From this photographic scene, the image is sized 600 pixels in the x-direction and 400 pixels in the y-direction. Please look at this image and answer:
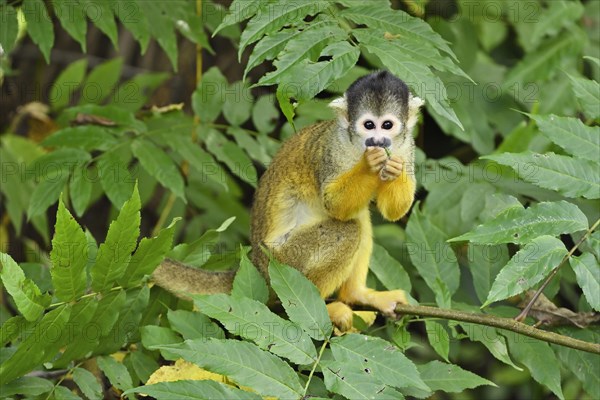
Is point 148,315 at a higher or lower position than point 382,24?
lower

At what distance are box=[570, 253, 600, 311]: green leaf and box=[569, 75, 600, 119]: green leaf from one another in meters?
0.58

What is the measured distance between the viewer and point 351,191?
2.79 m

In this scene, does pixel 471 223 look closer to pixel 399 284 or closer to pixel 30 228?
pixel 399 284

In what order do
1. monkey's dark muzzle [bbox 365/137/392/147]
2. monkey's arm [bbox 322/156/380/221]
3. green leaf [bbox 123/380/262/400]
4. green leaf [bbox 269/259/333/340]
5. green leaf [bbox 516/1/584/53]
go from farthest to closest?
green leaf [bbox 516/1/584/53]
monkey's arm [bbox 322/156/380/221]
monkey's dark muzzle [bbox 365/137/392/147]
green leaf [bbox 269/259/333/340]
green leaf [bbox 123/380/262/400]

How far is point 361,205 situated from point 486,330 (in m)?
0.63

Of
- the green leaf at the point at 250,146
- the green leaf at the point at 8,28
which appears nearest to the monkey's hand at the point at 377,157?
the green leaf at the point at 250,146

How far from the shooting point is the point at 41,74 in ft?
16.7

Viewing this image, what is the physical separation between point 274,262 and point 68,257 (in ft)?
1.88

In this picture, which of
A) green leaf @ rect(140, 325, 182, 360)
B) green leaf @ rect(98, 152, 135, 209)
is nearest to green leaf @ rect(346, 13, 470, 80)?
green leaf @ rect(140, 325, 182, 360)

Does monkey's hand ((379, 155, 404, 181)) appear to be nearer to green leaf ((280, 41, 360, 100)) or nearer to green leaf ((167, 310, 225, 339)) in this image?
green leaf ((280, 41, 360, 100))

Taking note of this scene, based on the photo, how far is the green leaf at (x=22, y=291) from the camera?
210 centimetres

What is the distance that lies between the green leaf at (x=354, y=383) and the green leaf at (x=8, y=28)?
5.77ft

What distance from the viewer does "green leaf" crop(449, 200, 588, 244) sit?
2.12m

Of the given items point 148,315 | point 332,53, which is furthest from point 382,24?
point 148,315
